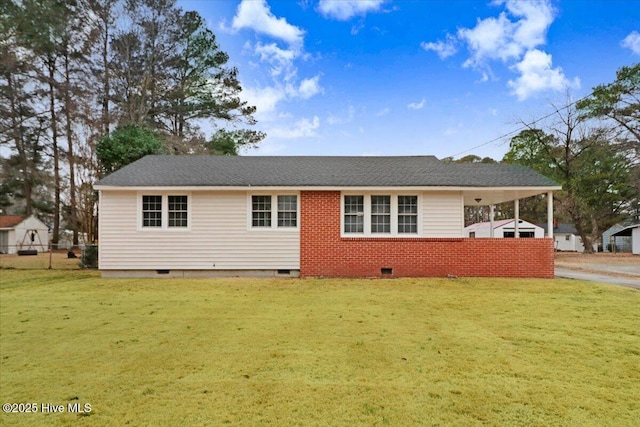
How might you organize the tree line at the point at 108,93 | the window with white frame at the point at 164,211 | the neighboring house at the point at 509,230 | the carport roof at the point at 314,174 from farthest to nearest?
the neighboring house at the point at 509,230 → the tree line at the point at 108,93 → the window with white frame at the point at 164,211 → the carport roof at the point at 314,174

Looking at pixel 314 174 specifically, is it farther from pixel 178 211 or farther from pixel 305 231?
pixel 178 211

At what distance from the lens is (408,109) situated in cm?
2362

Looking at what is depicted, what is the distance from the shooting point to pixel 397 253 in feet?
40.1

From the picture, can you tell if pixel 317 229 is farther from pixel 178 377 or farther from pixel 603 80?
pixel 603 80

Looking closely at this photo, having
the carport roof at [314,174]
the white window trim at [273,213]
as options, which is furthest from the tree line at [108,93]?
the white window trim at [273,213]

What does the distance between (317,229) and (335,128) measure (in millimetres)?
14423

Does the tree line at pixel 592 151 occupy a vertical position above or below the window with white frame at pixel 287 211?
above

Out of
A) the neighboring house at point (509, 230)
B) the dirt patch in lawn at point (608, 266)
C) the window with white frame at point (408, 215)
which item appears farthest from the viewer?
the neighboring house at point (509, 230)

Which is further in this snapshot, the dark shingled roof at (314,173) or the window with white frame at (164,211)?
the window with white frame at (164,211)

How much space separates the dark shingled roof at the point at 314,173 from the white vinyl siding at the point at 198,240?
59 centimetres

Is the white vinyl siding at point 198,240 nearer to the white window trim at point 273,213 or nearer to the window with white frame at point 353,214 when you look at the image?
the white window trim at point 273,213

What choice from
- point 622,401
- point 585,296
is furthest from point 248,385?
point 585,296

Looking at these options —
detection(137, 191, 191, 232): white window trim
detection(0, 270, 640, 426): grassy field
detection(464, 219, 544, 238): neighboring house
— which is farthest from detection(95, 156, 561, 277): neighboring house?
detection(464, 219, 544, 238): neighboring house

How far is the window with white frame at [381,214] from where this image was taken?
12305mm
